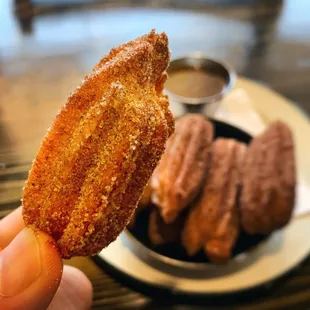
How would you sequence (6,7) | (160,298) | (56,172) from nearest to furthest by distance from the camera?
1. (56,172)
2. (160,298)
3. (6,7)

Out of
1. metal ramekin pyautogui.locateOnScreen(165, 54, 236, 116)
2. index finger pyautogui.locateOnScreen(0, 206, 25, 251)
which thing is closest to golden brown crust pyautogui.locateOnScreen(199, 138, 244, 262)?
metal ramekin pyautogui.locateOnScreen(165, 54, 236, 116)

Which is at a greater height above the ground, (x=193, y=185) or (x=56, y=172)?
(x=56, y=172)

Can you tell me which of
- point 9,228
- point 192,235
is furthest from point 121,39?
point 9,228

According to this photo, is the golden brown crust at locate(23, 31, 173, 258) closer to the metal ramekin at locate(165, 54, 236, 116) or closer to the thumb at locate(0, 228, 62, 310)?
the thumb at locate(0, 228, 62, 310)

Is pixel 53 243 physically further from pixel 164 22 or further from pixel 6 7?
pixel 6 7

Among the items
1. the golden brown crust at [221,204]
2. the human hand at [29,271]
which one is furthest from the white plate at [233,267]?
the human hand at [29,271]

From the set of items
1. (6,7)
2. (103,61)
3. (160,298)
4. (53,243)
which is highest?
(103,61)

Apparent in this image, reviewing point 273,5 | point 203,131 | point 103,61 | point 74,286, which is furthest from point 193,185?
point 273,5

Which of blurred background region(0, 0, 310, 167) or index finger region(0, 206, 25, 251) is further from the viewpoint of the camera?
blurred background region(0, 0, 310, 167)
